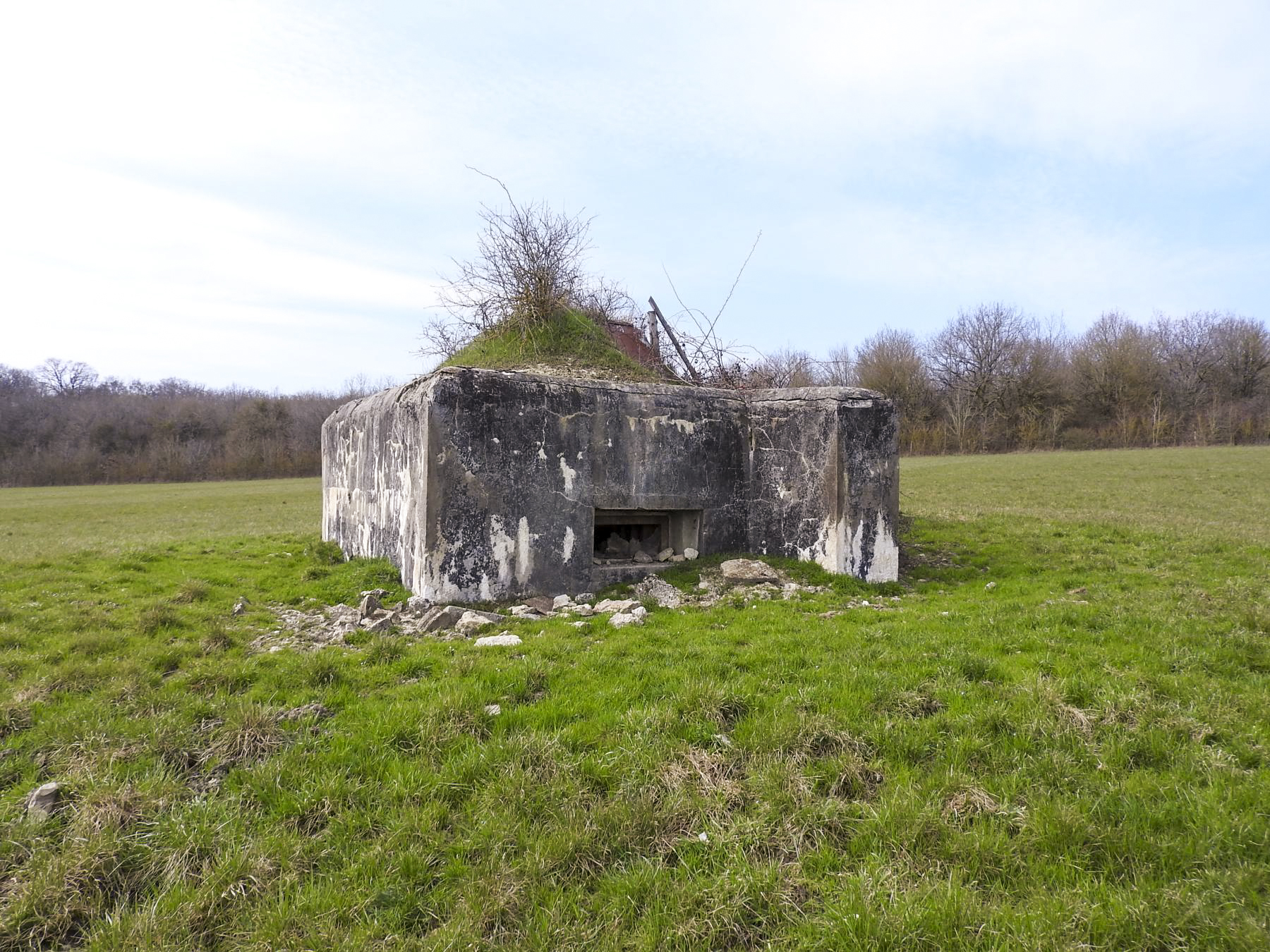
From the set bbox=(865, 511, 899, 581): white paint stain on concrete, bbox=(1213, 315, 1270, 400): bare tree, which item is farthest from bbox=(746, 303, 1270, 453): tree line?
bbox=(865, 511, 899, 581): white paint stain on concrete

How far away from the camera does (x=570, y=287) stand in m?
9.84

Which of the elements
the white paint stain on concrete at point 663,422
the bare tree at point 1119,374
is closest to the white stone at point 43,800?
the white paint stain on concrete at point 663,422

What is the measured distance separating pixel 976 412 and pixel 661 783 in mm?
48109

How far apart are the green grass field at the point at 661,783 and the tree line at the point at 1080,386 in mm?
37037

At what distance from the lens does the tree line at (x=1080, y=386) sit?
40.3 meters

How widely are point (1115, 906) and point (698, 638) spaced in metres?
3.37

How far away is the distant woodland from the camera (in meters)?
41.5

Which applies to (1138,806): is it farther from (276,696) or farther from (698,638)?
(276,696)

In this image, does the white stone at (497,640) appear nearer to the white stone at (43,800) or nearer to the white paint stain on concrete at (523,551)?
the white paint stain on concrete at (523,551)

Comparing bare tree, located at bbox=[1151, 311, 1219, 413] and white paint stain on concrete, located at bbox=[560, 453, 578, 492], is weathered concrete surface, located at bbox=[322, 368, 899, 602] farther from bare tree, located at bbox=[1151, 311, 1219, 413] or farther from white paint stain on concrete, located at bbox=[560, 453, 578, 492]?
bare tree, located at bbox=[1151, 311, 1219, 413]

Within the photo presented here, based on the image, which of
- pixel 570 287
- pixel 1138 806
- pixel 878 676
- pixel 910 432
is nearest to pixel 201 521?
pixel 570 287

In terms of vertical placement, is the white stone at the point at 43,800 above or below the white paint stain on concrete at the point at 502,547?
below

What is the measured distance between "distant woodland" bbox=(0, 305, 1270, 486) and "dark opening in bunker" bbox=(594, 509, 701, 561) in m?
28.4

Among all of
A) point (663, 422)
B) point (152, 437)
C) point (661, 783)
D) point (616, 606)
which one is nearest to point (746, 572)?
point (616, 606)
